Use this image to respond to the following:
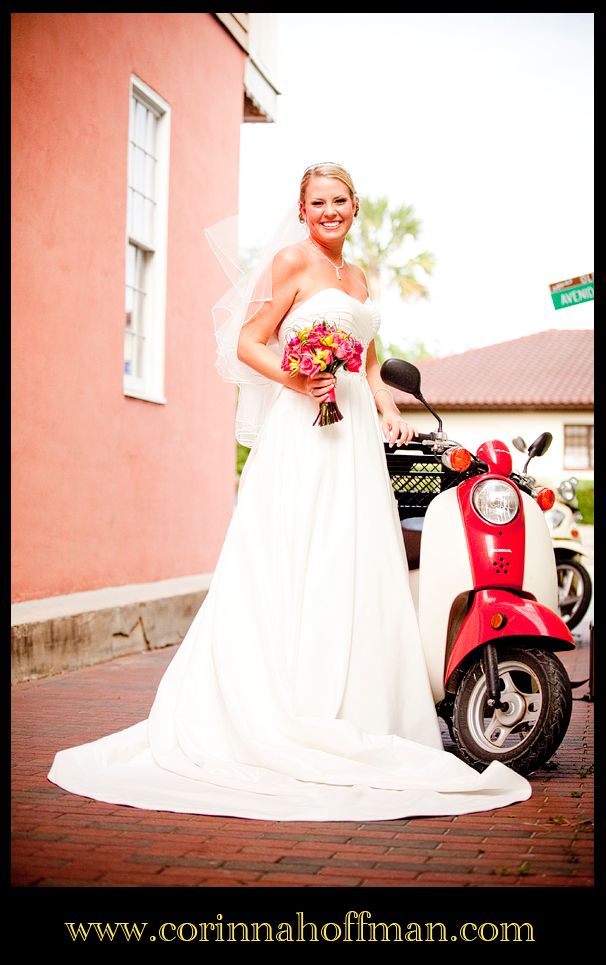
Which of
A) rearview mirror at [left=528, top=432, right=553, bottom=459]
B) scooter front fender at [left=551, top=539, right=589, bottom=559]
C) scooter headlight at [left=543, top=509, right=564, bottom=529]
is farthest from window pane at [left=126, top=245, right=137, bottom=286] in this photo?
rearview mirror at [left=528, top=432, right=553, bottom=459]

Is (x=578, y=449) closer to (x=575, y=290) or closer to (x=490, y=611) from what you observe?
(x=575, y=290)

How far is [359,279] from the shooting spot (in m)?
4.72

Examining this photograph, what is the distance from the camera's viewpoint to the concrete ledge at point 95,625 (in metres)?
6.61

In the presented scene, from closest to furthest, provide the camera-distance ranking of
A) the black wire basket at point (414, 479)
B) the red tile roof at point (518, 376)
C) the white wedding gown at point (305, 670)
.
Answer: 1. the white wedding gown at point (305, 670)
2. the black wire basket at point (414, 479)
3. the red tile roof at point (518, 376)

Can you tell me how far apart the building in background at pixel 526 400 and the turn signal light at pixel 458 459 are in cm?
3100

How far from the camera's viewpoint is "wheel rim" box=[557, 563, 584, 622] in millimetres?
9672

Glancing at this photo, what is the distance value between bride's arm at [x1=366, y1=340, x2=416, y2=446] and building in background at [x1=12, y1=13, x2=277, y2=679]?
2.79 m

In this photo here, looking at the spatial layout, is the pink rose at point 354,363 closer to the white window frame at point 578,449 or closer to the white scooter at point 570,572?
the white scooter at point 570,572

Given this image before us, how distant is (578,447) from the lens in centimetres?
3728

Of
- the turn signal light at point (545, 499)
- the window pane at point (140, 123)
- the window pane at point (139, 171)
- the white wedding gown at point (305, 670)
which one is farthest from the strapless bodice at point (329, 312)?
the window pane at point (140, 123)

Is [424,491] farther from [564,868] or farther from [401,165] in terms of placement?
[401,165]

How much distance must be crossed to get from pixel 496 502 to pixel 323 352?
0.89 m

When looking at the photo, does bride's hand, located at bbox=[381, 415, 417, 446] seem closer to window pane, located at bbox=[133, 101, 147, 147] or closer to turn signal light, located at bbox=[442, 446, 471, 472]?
turn signal light, located at bbox=[442, 446, 471, 472]
